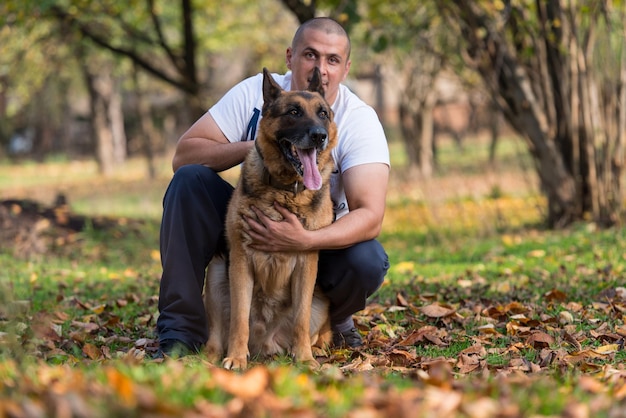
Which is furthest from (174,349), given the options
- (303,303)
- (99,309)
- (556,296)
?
(556,296)

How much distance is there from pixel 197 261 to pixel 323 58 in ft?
4.47

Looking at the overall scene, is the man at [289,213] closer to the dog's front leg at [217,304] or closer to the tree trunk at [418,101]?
the dog's front leg at [217,304]

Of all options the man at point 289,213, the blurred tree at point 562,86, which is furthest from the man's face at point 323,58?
the blurred tree at point 562,86

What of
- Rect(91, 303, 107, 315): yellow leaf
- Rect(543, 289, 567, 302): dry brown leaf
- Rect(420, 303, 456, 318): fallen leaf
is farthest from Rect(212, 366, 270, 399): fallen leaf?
Rect(543, 289, 567, 302): dry brown leaf

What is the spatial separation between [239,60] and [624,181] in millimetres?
23879

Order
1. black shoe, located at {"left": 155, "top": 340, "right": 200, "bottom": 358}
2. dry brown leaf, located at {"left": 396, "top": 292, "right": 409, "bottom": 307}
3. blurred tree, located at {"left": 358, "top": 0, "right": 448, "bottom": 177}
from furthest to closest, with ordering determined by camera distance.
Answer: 1. blurred tree, located at {"left": 358, "top": 0, "right": 448, "bottom": 177}
2. dry brown leaf, located at {"left": 396, "top": 292, "right": 409, "bottom": 307}
3. black shoe, located at {"left": 155, "top": 340, "right": 200, "bottom": 358}

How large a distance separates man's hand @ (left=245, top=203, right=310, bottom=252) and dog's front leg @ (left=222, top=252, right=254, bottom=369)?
140 mm

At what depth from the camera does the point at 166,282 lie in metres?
4.32

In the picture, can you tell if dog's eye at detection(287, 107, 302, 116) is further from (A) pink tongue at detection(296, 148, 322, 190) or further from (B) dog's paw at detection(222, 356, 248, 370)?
(B) dog's paw at detection(222, 356, 248, 370)

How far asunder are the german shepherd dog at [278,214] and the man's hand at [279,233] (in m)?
0.04

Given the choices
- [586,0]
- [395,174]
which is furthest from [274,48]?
[586,0]

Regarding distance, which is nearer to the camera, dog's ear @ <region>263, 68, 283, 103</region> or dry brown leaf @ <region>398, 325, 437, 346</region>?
dog's ear @ <region>263, 68, 283, 103</region>

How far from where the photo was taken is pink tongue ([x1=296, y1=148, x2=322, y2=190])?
159 inches

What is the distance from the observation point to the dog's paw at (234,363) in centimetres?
400
